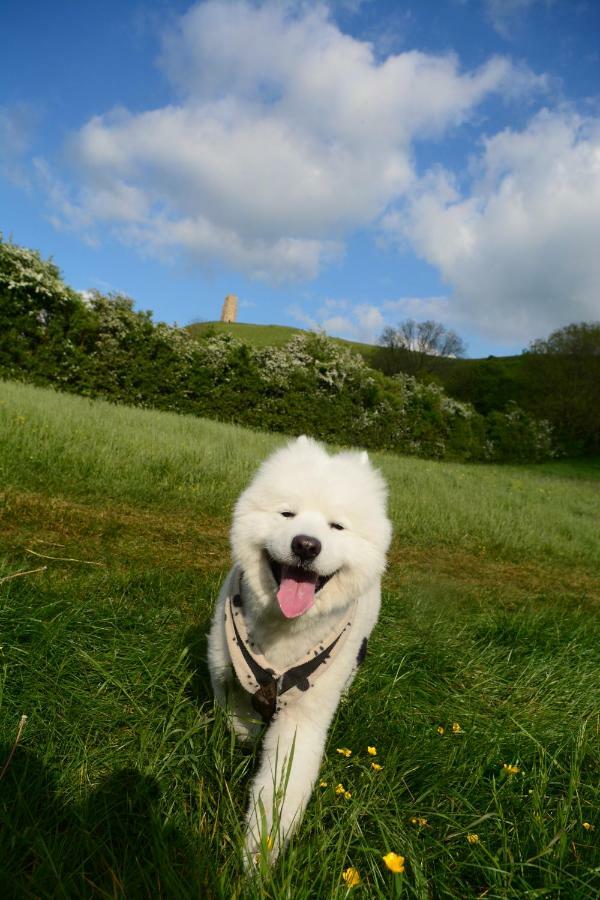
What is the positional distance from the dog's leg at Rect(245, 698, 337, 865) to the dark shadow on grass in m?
0.23

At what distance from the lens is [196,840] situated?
1.75 meters

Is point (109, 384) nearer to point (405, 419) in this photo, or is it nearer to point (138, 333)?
point (138, 333)

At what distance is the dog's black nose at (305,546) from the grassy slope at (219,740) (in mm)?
920

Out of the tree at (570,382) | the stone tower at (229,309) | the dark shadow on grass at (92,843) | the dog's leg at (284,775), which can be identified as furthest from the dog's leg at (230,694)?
the stone tower at (229,309)

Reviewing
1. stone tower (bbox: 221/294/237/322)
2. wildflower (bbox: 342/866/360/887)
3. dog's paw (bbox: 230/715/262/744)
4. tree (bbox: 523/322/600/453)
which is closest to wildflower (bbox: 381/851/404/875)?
wildflower (bbox: 342/866/360/887)

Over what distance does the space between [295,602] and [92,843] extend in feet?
3.54

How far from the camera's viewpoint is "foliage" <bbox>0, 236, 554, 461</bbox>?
51.8 feet

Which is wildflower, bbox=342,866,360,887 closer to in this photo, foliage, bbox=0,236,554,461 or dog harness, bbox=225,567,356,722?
dog harness, bbox=225,567,356,722

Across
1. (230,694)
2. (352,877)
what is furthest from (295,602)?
(352,877)

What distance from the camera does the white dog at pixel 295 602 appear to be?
214 centimetres

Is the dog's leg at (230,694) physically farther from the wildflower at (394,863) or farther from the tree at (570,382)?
the tree at (570,382)

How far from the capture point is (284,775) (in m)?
1.89

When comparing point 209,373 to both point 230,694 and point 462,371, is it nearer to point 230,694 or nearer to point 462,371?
point 230,694

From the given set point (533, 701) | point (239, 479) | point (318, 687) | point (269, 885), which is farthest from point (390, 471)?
point (269, 885)
